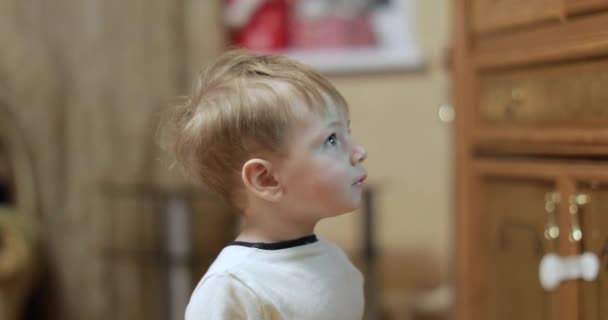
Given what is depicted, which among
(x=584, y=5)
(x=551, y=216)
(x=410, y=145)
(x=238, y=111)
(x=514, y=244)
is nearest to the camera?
Answer: (x=238, y=111)

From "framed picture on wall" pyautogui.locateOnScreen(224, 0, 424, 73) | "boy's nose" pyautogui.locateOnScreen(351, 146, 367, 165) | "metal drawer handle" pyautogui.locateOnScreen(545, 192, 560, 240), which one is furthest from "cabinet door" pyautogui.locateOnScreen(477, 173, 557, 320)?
"framed picture on wall" pyautogui.locateOnScreen(224, 0, 424, 73)

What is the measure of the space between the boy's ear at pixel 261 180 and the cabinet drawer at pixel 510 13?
0.65 meters

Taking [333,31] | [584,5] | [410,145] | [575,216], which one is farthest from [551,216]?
[333,31]

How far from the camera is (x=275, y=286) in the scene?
2.61 ft

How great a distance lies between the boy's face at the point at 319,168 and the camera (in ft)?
2.63

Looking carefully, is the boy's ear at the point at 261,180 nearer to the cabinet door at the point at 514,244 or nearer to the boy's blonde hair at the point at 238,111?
the boy's blonde hair at the point at 238,111

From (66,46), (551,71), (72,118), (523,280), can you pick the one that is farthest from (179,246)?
(551,71)

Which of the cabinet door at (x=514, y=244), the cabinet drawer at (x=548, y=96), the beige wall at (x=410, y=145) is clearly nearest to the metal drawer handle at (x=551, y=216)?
the cabinet door at (x=514, y=244)

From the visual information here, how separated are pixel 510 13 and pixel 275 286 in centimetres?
79

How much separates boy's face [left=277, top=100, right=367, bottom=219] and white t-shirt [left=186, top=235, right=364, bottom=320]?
57mm

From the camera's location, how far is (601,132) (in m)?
1.08

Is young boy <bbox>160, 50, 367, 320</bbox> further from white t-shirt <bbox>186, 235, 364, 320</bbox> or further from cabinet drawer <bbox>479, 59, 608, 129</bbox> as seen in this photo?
cabinet drawer <bbox>479, 59, 608, 129</bbox>

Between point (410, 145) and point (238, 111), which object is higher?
point (238, 111)

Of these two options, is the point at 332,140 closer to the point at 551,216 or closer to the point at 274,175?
the point at 274,175
